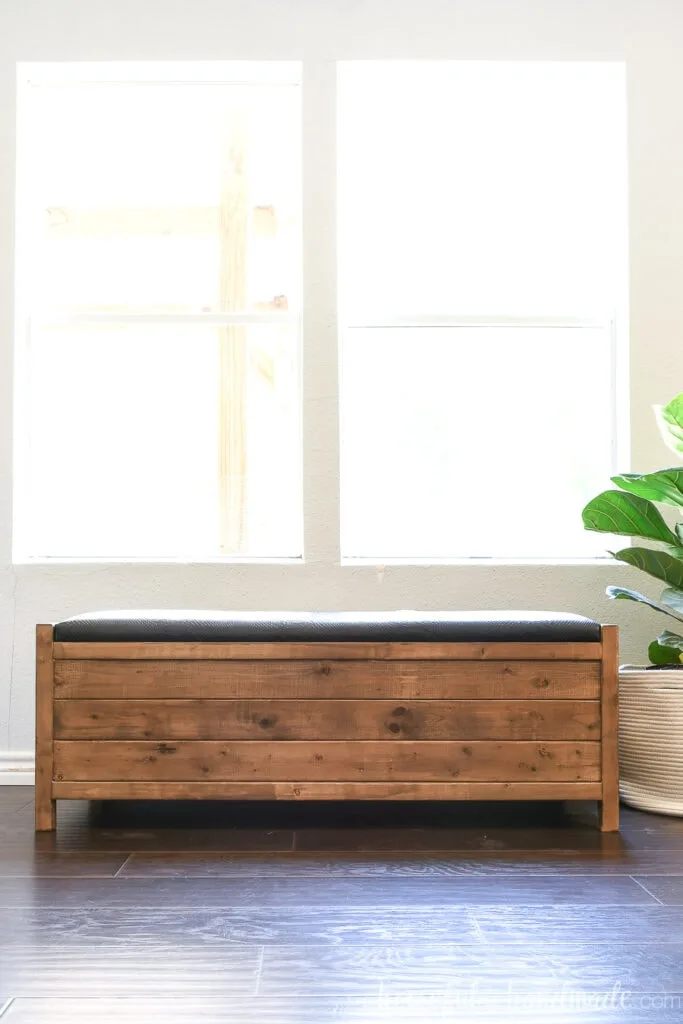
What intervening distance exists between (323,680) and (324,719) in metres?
0.10

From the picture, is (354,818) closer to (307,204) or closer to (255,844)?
(255,844)

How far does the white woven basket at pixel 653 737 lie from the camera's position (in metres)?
2.70

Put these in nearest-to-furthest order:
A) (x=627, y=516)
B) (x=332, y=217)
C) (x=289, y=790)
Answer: (x=289, y=790) < (x=627, y=516) < (x=332, y=217)

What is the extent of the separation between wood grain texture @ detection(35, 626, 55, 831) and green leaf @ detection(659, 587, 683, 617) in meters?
1.77

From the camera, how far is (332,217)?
340cm

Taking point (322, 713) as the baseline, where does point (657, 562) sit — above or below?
above

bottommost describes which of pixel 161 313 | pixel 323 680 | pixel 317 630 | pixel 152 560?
pixel 323 680

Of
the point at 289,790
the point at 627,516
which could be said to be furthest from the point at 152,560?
the point at 627,516

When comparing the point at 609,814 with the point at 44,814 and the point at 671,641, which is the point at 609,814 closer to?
the point at 671,641

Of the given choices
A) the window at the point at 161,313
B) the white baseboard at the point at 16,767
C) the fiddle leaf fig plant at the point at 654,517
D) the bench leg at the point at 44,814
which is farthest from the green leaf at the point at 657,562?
the white baseboard at the point at 16,767

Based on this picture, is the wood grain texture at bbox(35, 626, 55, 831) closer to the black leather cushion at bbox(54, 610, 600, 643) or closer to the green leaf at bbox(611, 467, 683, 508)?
the black leather cushion at bbox(54, 610, 600, 643)

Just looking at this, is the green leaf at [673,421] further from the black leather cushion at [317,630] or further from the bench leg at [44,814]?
the bench leg at [44,814]

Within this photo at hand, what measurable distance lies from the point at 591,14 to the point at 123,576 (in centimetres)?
268

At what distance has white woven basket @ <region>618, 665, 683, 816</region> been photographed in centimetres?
270
